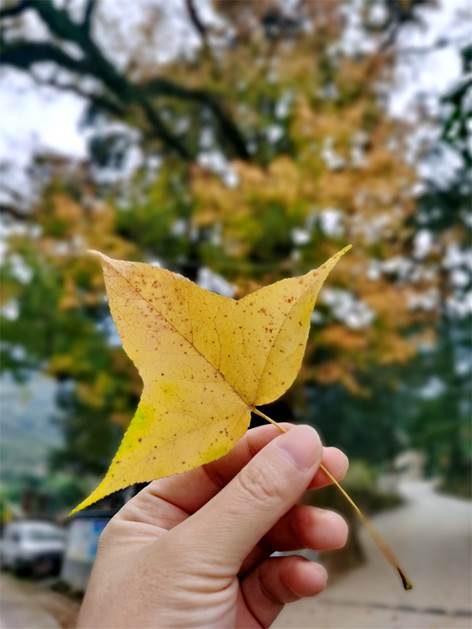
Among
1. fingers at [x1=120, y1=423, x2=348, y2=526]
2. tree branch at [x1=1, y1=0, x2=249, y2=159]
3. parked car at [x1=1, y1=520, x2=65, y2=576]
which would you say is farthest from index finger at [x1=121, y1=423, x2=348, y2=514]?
tree branch at [x1=1, y1=0, x2=249, y2=159]

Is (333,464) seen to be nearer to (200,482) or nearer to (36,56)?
(200,482)

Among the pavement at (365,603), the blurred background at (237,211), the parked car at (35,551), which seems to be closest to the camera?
the pavement at (365,603)

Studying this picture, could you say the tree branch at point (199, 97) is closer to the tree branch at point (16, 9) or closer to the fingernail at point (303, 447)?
the tree branch at point (16, 9)

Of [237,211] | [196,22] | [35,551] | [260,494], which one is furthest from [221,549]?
[196,22]

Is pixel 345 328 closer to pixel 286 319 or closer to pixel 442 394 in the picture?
pixel 286 319

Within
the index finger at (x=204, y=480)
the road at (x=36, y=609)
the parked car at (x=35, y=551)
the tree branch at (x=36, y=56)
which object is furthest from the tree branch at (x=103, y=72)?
the index finger at (x=204, y=480)

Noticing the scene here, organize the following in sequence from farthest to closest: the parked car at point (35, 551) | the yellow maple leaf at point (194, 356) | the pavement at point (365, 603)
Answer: the parked car at point (35, 551), the pavement at point (365, 603), the yellow maple leaf at point (194, 356)

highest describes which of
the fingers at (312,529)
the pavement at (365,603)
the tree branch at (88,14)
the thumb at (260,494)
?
the tree branch at (88,14)
